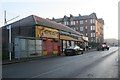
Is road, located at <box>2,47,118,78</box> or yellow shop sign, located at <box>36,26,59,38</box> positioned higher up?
yellow shop sign, located at <box>36,26,59,38</box>

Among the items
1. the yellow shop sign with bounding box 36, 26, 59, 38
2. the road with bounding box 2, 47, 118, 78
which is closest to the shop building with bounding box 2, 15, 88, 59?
the yellow shop sign with bounding box 36, 26, 59, 38

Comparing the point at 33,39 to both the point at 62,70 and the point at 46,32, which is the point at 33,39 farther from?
the point at 62,70

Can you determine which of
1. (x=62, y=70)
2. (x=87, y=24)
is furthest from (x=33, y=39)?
(x=87, y=24)

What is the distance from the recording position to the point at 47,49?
38.4 m

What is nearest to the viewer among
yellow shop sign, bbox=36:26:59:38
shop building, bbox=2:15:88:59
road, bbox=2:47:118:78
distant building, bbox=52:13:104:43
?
road, bbox=2:47:118:78

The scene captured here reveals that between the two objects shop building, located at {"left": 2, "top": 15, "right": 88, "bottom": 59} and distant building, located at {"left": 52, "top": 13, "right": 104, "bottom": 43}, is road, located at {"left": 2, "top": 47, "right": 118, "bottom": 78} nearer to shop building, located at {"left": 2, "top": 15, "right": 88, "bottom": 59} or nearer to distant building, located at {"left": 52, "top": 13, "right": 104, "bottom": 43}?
shop building, located at {"left": 2, "top": 15, "right": 88, "bottom": 59}

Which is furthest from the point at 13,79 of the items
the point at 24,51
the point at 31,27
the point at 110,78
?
the point at 31,27

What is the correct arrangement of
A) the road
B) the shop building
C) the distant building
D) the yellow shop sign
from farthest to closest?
the distant building < the yellow shop sign < the shop building < the road

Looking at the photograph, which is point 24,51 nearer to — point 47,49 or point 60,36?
point 47,49

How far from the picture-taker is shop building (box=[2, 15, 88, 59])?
27469 mm

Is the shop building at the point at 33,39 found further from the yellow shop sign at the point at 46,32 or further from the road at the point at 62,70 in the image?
the road at the point at 62,70

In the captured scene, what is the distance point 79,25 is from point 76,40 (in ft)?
165

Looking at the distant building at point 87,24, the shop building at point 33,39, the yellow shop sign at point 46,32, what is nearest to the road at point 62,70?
the shop building at point 33,39

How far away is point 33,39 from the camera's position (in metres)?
31.7
